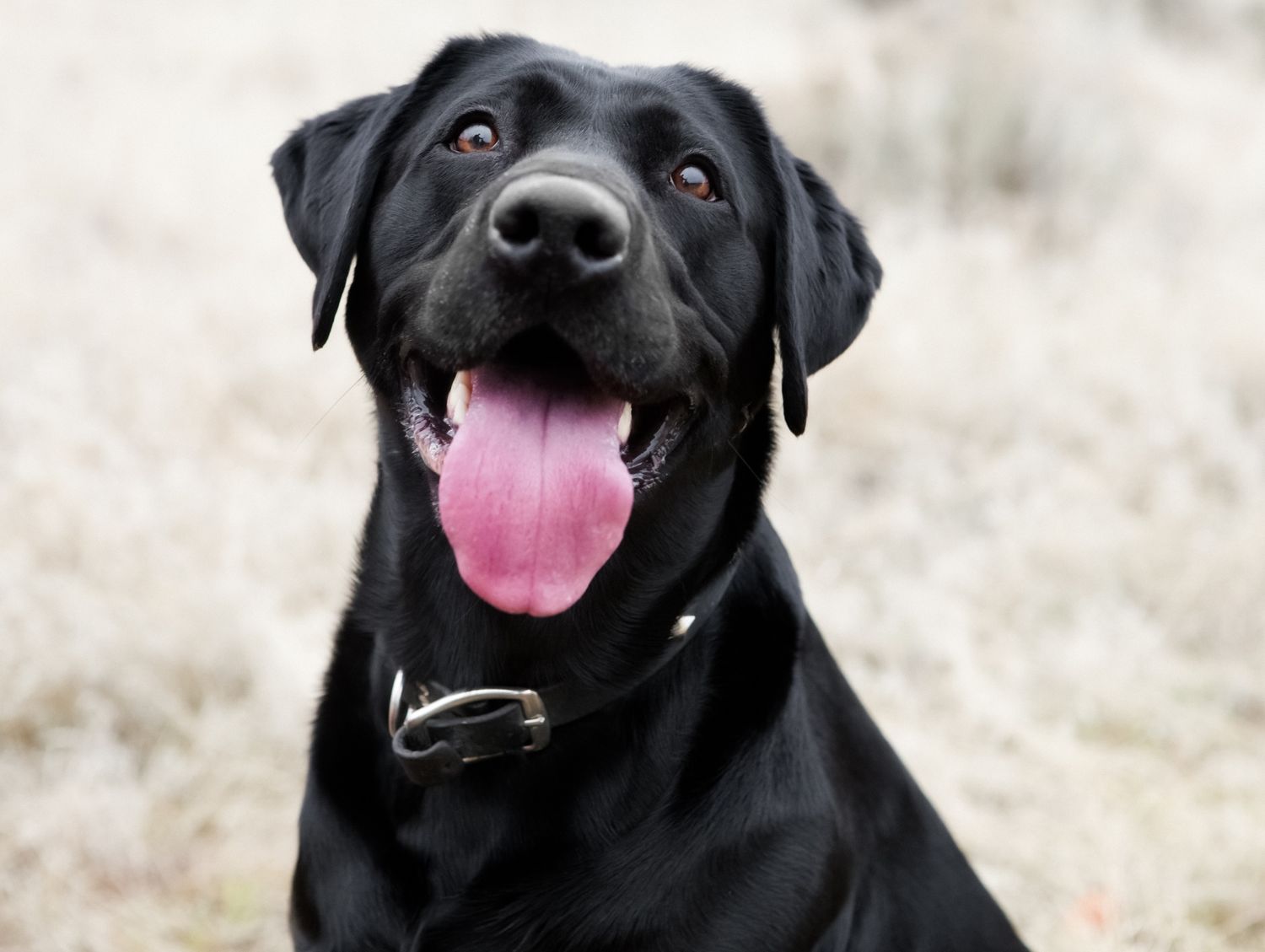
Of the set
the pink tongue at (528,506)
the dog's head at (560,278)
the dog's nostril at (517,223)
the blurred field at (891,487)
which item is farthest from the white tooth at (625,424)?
the blurred field at (891,487)

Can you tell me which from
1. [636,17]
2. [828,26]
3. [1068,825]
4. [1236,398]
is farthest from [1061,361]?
[636,17]

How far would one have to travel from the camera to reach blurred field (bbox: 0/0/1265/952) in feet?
10.7

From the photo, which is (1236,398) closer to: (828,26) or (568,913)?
(568,913)

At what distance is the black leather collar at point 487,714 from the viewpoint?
6.48ft

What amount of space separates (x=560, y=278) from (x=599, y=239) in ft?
0.26

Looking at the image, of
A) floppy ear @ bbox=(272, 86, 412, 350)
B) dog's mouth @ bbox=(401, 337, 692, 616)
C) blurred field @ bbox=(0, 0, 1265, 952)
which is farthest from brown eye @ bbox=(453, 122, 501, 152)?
blurred field @ bbox=(0, 0, 1265, 952)

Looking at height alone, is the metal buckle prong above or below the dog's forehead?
below

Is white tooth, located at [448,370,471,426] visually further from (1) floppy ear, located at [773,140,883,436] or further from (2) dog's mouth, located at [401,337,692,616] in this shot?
(1) floppy ear, located at [773,140,883,436]

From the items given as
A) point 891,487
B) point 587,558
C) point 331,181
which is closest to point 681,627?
point 587,558

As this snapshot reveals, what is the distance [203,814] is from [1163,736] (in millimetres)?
2661

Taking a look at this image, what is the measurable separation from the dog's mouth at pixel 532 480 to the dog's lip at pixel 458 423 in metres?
0.03

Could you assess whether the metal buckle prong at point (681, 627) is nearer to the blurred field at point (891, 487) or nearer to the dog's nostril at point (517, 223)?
the dog's nostril at point (517, 223)

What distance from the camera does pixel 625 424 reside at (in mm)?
2170

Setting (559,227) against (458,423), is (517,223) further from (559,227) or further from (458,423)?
(458,423)
